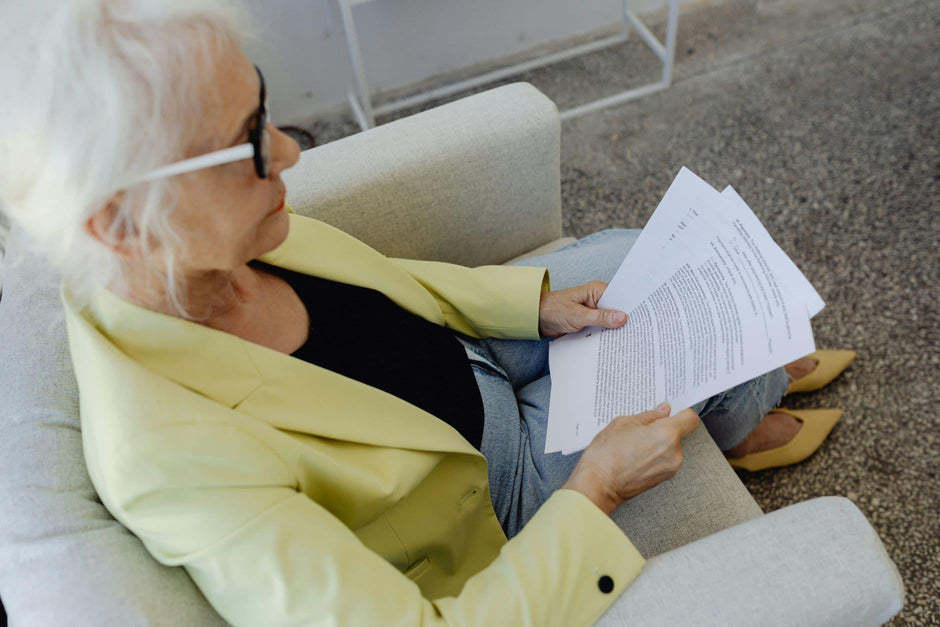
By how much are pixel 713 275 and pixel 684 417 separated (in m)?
0.19

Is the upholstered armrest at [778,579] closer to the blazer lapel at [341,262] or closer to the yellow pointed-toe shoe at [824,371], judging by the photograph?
the blazer lapel at [341,262]

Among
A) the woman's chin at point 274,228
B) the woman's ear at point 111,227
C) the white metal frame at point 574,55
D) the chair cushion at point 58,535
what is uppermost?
the woman's ear at point 111,227

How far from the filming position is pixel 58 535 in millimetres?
686

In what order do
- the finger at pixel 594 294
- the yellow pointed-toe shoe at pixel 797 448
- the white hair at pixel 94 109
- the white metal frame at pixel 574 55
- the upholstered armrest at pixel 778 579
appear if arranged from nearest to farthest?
the white hair at pixel 94 109
the upholstered armrest at pixel 778 579
the finger at pixel 594 294
the yellow pointed-toe shoe at pixel 797 448
the white metal frame at pixel 574 55

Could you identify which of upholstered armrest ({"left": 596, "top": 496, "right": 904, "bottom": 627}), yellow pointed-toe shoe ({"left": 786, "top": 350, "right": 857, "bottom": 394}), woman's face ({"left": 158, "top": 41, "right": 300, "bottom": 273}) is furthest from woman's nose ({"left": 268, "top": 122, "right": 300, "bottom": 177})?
yellow pointed-toe shoe ({"left": 786, "top": 350, "right": 857, "bottom": 394})

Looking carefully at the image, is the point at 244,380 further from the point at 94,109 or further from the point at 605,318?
the point at 605,318

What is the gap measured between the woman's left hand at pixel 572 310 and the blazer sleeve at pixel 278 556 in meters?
0.40

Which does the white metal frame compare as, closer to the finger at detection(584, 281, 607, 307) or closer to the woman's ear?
the finger at detection(584, 281, 607, 307)

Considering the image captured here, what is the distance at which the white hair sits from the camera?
0.62 meters

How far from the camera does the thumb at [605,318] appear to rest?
1.07m

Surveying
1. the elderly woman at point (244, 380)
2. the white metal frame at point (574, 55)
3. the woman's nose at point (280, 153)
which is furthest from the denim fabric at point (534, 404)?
the white metal frame at point (574, 55)

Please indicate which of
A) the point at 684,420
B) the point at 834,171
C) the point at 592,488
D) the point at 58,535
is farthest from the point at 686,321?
the point at 834,171

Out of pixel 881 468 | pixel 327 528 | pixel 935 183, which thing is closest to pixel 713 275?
pixel 327 528

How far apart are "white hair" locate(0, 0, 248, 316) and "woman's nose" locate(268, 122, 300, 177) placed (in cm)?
11
